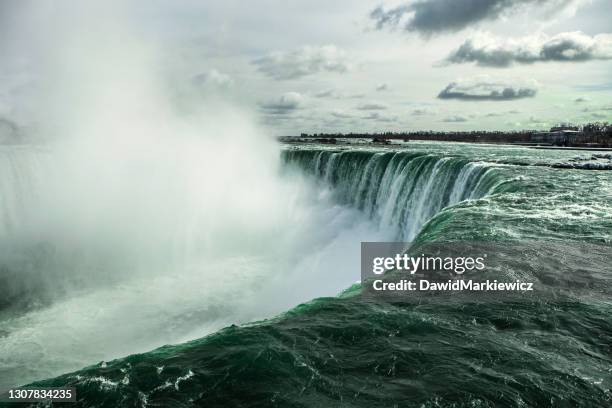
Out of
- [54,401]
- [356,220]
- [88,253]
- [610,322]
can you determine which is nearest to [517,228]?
[610,322]

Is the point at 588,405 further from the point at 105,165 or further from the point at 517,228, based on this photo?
the point at 105,165

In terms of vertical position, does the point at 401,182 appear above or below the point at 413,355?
above

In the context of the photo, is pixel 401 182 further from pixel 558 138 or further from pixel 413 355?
pixel 558 138

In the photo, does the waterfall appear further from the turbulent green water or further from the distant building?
the distant building

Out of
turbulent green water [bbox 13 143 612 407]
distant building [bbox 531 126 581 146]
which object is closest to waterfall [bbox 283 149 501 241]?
turbulent green water [bbox 13 143 612 407]

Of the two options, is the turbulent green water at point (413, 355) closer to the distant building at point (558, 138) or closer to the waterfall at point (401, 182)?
the waterfall at point (401, 182)

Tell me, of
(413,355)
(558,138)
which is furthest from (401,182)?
(558,138)

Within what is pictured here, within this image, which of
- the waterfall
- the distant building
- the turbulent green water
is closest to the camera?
the turbulent green water

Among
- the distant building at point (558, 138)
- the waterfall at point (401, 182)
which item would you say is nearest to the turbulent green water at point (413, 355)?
the waterfall at point (401, 182)

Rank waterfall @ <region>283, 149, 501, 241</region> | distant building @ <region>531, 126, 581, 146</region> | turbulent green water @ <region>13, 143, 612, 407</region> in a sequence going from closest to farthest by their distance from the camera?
turbulent green water @ <region>13, 143, 612, 407</region>, waterfall @ <region>283, 149, 501, 241</region>, distant building @ <region>531, 126, 581, 146</region>
